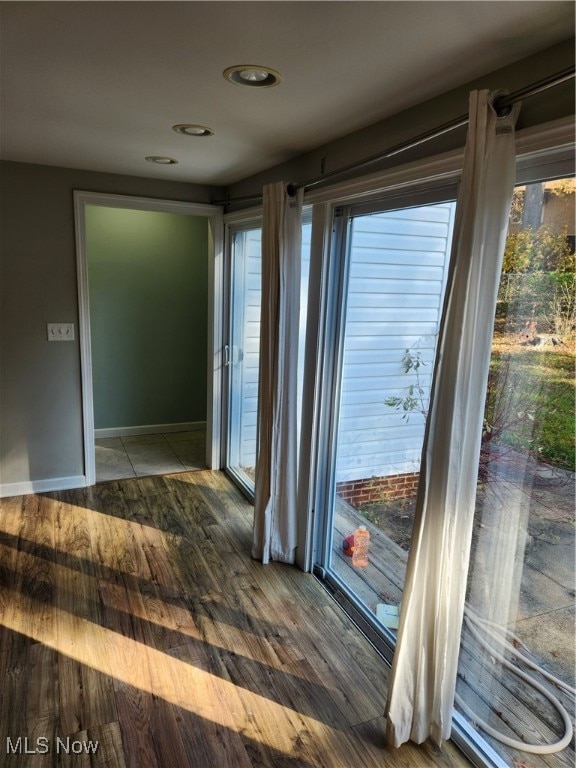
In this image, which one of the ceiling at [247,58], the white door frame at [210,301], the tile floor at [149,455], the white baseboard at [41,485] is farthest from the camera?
the tile floor at [149,455]

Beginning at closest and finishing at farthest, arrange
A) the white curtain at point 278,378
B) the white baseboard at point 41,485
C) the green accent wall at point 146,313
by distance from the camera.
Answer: the white curtain at point 278,378 → the white baseboard at point 41,485 → the green accent wall at point 146,313

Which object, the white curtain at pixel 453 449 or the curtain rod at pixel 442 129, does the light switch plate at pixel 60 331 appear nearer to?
the curtain rod at pixel 442 129

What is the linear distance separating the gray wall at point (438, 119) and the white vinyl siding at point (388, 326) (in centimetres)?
23

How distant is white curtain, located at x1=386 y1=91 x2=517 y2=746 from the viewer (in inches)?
54.8

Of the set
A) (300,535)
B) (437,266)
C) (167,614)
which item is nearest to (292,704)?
(167,614)

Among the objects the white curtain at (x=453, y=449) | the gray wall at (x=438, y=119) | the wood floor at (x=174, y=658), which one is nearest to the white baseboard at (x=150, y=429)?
the wood floor at (x=174, y=658)

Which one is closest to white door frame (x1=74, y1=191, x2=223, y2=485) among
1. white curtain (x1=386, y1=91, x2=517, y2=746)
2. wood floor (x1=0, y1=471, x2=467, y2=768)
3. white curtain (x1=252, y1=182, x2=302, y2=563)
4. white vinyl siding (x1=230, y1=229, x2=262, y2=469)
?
white vinyl siding (x1=230, y1=229, x2=262, y2=469)

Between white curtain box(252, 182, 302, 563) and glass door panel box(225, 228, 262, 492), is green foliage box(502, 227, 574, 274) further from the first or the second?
→ glass door panel box(225, 228, 262, 492)

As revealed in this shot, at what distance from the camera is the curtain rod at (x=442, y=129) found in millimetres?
1236

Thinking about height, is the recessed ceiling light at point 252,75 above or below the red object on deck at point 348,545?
above

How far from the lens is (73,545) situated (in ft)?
9.81

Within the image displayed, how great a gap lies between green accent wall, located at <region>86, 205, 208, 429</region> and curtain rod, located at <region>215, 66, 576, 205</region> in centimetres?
249

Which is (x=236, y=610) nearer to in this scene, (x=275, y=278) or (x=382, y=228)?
(x=275, y=278)

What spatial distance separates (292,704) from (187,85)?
2291 millimetres
